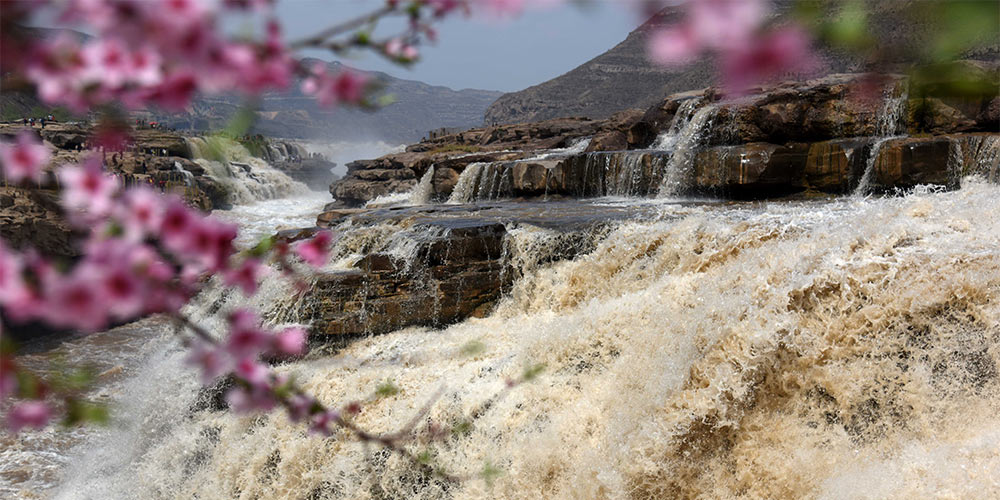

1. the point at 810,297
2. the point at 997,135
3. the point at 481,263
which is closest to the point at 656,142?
the point at 997,135

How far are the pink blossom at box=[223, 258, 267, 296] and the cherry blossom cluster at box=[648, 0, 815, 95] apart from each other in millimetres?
511

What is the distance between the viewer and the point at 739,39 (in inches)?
21.8

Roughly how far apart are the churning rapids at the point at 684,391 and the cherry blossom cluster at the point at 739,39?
105 inches

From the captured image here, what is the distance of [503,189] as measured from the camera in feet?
41.2

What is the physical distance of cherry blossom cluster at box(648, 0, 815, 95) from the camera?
0.55m

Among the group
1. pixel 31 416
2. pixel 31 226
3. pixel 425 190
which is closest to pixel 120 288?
pixel 31 416

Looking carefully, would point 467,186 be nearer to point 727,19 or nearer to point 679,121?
point 679,121

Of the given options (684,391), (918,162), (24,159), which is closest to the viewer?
(24,159)

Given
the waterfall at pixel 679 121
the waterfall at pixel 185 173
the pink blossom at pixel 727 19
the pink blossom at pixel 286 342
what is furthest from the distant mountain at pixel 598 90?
the pink blossom at pixel 727 19

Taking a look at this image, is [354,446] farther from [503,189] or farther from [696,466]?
[503,189]

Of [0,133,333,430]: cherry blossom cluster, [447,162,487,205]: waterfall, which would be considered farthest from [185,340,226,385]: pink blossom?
[447,162,487,205]: waterfall

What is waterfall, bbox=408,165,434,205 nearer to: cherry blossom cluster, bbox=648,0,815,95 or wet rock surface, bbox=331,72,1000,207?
wet rock surface, bbox=331,72,1000,207

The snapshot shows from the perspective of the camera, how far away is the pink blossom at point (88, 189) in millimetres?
579

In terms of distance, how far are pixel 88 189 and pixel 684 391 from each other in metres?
3.92
